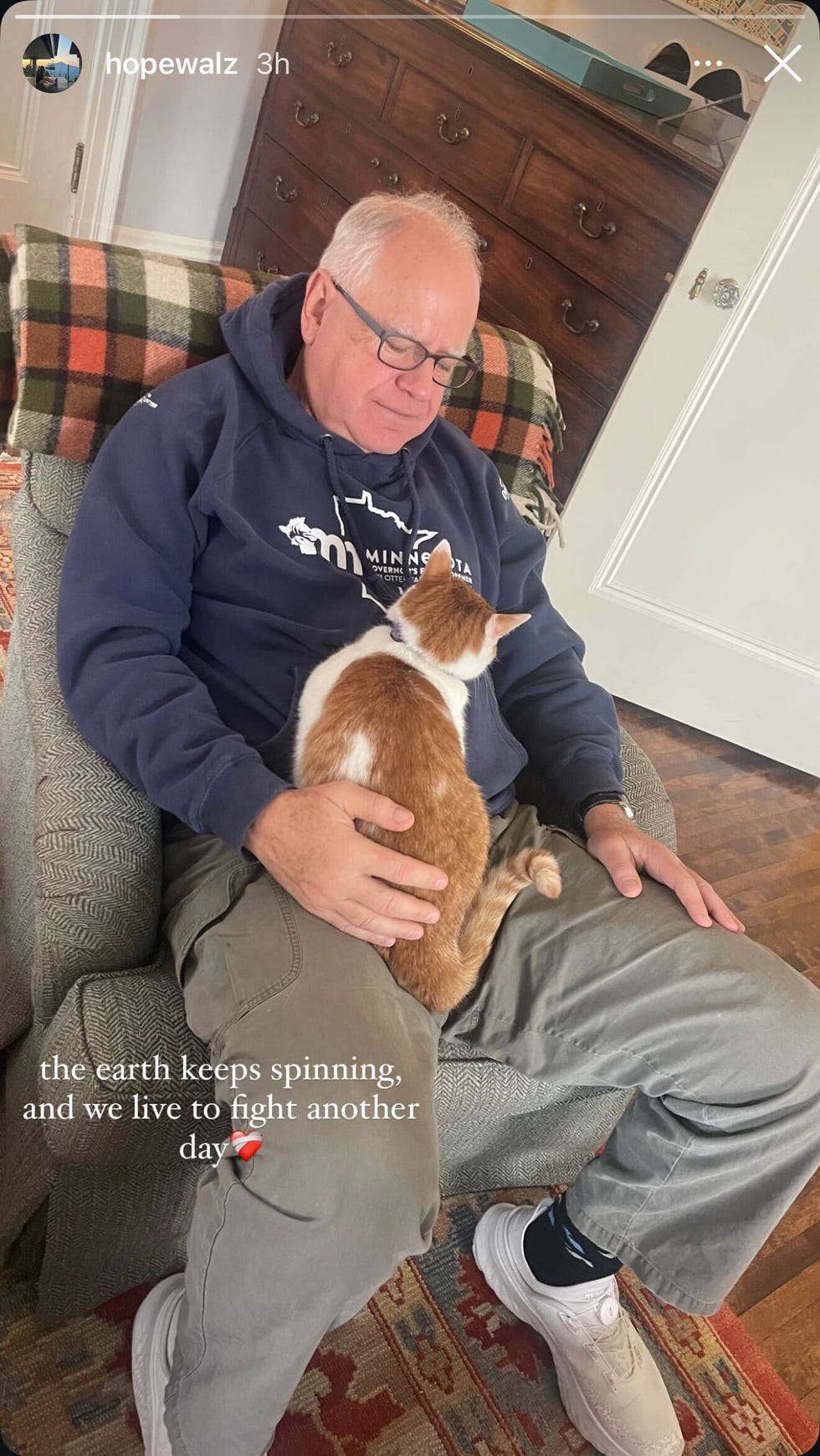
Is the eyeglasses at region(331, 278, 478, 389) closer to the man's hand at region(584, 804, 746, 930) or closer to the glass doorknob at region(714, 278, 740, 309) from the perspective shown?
the man's hand at region(584, 804, 746, 930)

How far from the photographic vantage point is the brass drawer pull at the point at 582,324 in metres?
2.20

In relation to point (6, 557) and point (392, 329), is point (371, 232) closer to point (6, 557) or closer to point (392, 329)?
point (392, 329)

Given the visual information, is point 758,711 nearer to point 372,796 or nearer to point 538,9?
point 372,796

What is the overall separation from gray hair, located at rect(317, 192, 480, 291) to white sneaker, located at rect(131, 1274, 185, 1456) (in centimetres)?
123

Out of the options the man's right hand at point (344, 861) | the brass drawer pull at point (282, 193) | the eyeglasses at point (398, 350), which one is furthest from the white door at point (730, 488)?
the man's right hand at point (344, 861)

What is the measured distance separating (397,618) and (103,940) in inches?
19.2

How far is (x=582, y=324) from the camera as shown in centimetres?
223

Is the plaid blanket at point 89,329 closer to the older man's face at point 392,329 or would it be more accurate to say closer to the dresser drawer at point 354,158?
the older man's face at point 392,329

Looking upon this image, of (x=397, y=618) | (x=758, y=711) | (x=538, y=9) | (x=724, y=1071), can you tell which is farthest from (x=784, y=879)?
(x=538, y=9)

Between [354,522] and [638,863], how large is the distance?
0.58 meters

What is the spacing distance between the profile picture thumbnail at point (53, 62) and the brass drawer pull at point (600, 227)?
175 cm

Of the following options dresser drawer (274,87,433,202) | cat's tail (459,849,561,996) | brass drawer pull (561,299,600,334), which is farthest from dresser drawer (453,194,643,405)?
cat's tail (459,849,561,996)

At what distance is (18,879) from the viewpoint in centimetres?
103

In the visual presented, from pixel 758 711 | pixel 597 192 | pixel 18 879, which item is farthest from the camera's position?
pixel 758 711
